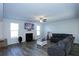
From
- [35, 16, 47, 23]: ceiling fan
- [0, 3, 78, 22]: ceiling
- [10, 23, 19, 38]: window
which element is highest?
[0, 3, 78, 22]: ceiling

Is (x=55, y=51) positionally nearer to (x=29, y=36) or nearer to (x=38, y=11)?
(x=29, y=36)

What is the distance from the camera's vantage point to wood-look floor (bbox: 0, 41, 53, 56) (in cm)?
178

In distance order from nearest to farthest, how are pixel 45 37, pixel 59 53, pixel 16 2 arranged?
pixel 16 2, pixel 59 53, pixel 45 37

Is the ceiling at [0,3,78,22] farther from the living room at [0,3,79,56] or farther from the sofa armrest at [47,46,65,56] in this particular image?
the sofa armrest at [47,46,65,56]

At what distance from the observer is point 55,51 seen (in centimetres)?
183

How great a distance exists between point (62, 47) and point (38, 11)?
Result: 91cm

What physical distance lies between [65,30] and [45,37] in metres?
0.45

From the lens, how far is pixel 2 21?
5.87 feet

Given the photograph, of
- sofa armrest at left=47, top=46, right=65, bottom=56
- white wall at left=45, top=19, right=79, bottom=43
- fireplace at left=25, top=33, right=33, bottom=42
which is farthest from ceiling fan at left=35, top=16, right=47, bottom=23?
sofa armrest at left=47, top=46, right=65, bottom=56

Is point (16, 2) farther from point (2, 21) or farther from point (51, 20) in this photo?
point (51, 20)

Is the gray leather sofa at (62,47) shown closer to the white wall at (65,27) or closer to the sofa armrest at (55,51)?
the sofa armrest at (55,51)

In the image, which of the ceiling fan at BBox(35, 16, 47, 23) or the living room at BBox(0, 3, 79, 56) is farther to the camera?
the ceiling fan at BBox(35, 16, 47, 23)

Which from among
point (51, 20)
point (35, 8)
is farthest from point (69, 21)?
point (35, 8)

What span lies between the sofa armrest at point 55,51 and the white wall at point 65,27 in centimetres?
35
